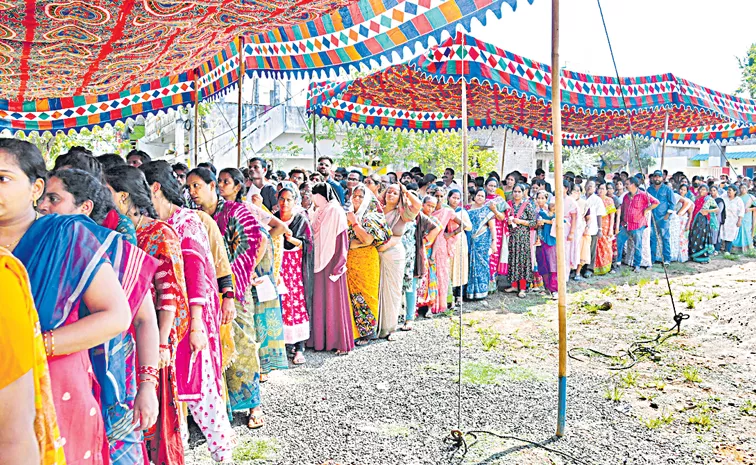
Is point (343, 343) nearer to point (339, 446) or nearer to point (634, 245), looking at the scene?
point (339, 446)

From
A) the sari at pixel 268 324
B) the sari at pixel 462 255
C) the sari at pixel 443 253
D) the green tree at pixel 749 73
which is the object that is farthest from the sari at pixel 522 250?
the green tree at pixel 749 73

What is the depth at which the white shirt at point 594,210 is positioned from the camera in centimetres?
934

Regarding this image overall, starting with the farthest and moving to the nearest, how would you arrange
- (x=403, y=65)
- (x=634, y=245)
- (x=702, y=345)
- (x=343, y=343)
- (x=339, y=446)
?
(x=634, y=245), (x=403, y=65), (x=702, y=345), (x=343, y=343), (x=339, y=446)

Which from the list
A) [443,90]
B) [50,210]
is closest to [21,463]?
[50,210]

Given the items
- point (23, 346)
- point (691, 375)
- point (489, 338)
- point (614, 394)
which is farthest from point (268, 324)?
point (691, 375)

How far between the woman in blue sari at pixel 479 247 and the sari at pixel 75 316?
6.27 meters

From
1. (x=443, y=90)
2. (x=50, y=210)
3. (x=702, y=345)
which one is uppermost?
(x=443, y=90)

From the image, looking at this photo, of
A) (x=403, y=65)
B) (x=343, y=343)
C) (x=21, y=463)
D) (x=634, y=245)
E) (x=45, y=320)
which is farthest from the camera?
(x=634, y=245)

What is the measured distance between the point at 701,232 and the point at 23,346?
42.2 ft

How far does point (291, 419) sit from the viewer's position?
3.78 m

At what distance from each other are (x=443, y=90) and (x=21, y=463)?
809 centimetres

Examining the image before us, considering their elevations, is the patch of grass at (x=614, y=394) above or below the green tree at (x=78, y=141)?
below

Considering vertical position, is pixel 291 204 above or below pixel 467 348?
above

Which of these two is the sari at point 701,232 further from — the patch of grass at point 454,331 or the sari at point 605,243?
the patch of grass at point 454,331
